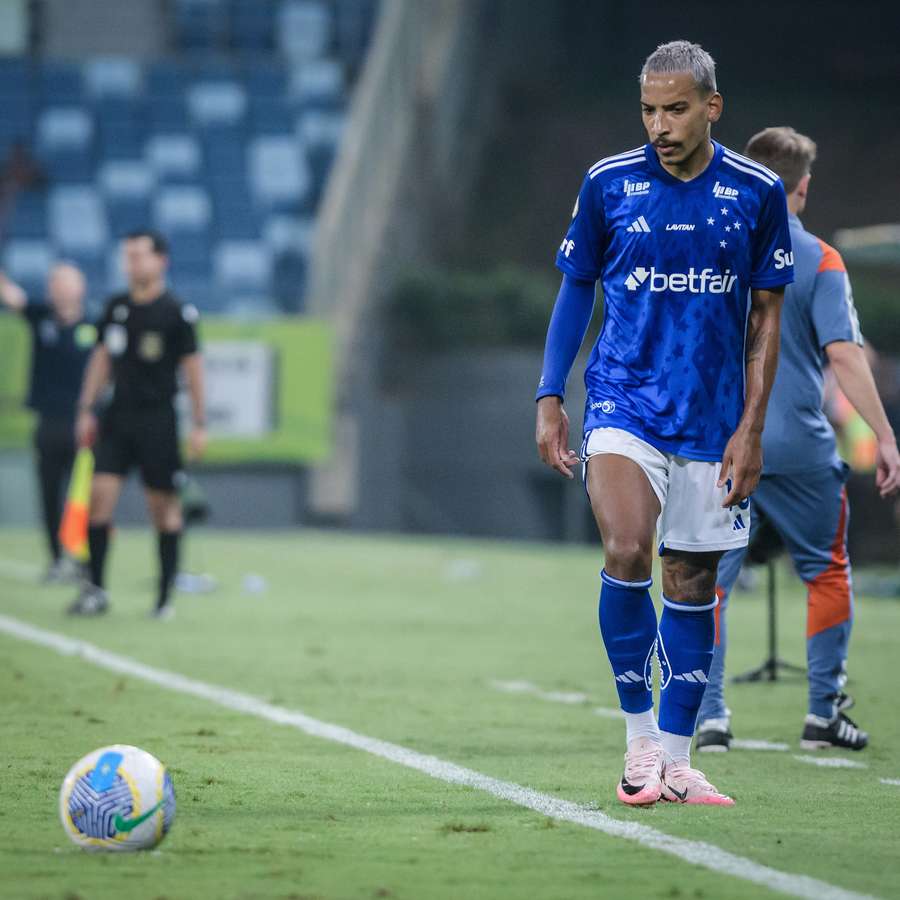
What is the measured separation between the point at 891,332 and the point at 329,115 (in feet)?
27.6

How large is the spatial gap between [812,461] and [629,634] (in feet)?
5.06

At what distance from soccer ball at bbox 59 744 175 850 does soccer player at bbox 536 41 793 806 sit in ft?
4.69

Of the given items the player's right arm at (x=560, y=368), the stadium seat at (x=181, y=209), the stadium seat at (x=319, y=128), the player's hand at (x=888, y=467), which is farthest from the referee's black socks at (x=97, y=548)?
the stadium seat at (x=319, y=128)

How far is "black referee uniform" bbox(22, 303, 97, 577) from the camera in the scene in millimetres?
14758

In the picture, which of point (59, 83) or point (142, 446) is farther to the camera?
point (59, 83)

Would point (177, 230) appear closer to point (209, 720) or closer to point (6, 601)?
point (6, 601)

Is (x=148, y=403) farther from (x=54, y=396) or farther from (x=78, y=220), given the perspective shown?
(x=78, y=220)

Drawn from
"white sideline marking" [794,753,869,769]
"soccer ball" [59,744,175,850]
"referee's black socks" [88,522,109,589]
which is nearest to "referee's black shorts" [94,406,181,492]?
"referee's black socks" [88,522,109,589]

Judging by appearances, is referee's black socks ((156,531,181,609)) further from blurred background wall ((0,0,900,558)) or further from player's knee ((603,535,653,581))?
blurred background wall ((0,0,900,558))

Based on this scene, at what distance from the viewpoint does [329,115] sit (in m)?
26.6

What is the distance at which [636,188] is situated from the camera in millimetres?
5488

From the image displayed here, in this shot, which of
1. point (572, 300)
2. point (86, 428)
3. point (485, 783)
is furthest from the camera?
point (86, 428)

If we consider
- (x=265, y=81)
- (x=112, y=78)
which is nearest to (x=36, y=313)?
(x=112, y=78)

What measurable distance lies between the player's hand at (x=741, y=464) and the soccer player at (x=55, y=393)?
9891 millimetres
